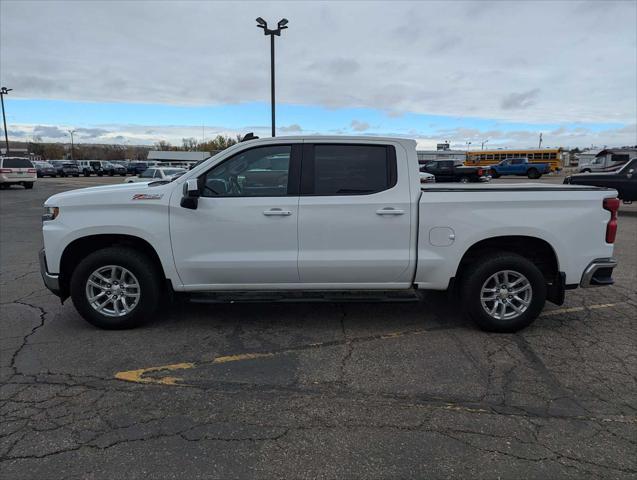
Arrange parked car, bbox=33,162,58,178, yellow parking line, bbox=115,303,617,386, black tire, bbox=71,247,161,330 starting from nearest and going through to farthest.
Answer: yellow parking line, bbox=115,303,617,386 < black tire, bbox=71,247,161,330 < parked car, bbox=33,162,58,178

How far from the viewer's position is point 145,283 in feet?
15.6

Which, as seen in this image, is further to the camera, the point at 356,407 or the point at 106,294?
the point at 106,294

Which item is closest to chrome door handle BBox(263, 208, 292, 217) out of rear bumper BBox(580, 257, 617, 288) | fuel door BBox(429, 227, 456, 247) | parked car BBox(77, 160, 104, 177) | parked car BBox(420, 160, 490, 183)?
fuel door BBox(429, 227, 456, 247)

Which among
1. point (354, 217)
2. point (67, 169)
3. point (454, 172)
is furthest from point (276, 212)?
point (67, 169)

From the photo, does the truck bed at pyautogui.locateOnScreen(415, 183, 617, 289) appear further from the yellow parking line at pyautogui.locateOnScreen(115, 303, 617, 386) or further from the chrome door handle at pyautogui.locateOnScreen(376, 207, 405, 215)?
the yellow parking line at pyautogui.locateOnScreen(115, 303, 617, 386)

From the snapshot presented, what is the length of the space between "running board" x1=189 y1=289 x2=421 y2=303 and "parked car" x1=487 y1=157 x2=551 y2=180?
1685 inches

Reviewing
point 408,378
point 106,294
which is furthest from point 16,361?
point 408,378

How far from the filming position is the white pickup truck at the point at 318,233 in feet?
15.3

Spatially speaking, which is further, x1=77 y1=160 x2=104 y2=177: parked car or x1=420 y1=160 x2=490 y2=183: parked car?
x1=77 y1=160 x2=104 y2=177: parked car

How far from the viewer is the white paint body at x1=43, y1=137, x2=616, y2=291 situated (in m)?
4.65

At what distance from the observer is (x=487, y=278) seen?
4.75 meters

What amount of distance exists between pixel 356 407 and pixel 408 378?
2.12 feet

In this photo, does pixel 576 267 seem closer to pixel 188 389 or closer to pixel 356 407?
pixel 356 407

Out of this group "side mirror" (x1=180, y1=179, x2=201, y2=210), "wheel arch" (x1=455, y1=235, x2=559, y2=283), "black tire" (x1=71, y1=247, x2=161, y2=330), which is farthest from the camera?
"wheel arch" (x1=455, y1=235, x2=559, y2=283)
